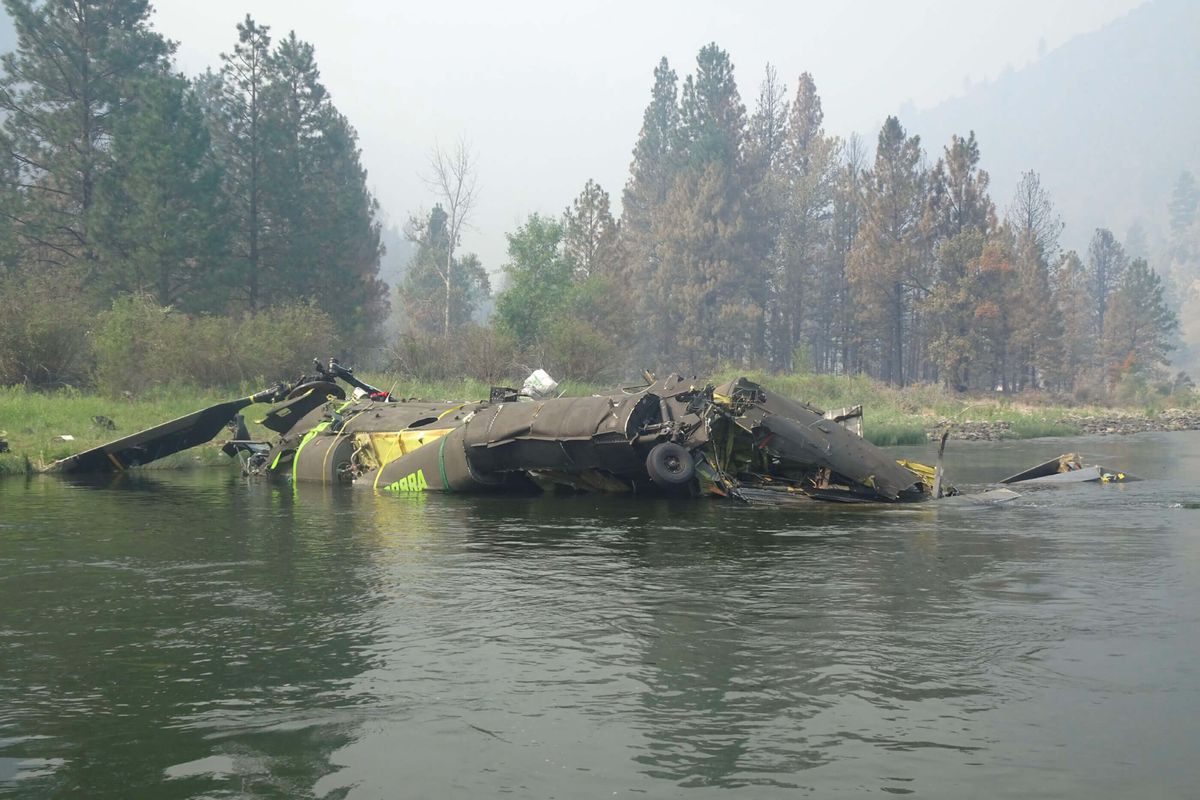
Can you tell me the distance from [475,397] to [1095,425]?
3459cm

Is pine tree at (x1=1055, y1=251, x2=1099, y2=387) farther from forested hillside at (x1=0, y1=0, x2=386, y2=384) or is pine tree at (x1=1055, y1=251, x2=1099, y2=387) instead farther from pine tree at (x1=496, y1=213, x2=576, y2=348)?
forested hillside at (x1=0, y1=0, x2=386, y2=384)

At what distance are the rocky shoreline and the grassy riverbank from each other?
0.10m

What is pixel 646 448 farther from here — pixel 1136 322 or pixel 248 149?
pixel 1136 322

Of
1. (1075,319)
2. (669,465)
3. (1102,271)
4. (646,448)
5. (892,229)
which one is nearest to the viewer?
(669,465)

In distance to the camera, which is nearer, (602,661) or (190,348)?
(602,661)

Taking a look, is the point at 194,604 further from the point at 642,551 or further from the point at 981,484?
the point at 981,484

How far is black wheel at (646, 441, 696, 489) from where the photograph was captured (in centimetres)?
1833

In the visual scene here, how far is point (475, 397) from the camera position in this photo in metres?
42.6

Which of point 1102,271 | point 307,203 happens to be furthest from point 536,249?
point 1102,271

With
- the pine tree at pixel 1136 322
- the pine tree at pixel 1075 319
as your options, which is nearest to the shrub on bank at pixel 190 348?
the pine tree at pixel 1075 319

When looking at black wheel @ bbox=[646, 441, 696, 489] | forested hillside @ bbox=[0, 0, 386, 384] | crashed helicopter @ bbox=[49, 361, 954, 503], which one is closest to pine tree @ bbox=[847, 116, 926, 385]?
forested hillside @ bbox=[0, 0, 386, 384]

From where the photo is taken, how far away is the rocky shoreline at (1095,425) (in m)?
48.8

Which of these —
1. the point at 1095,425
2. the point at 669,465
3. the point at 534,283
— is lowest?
the point at 669,465

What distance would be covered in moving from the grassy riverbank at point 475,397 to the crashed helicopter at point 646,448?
33.7ft
